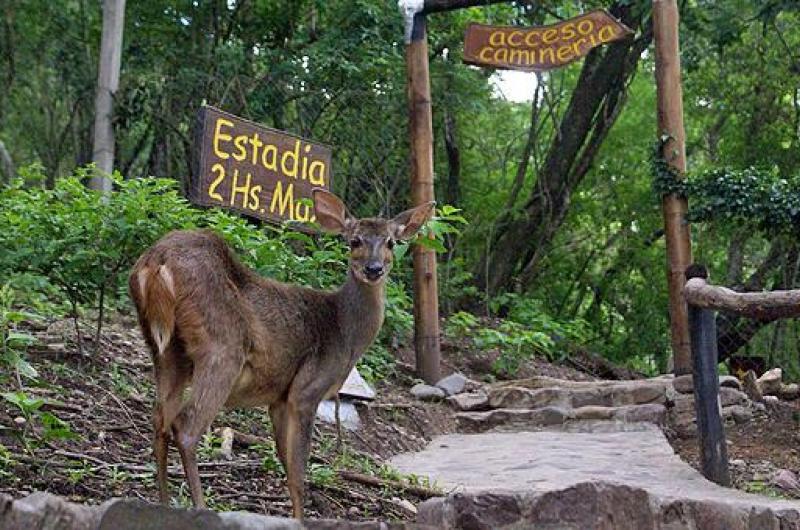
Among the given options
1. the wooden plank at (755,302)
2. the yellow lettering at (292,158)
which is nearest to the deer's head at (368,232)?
the wooden plank at (755,302)

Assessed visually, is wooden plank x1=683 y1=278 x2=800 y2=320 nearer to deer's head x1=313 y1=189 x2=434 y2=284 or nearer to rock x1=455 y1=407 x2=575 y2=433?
deer's head x1=313 y1=189 x2=434 y2=284

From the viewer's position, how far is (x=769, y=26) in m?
14.7

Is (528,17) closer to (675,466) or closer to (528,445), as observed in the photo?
(528,445)

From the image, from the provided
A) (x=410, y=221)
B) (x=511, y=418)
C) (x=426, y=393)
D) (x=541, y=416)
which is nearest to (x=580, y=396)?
(x=541, y=416)

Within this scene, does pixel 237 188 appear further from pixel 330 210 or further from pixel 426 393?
pixel 426 393

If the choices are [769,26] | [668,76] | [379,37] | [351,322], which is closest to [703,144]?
[769,26]

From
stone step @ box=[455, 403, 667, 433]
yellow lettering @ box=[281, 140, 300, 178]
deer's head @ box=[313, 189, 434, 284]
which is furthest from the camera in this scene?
stone step @ box=[455, 403, 667, 433]

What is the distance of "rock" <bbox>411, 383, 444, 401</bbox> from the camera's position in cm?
925

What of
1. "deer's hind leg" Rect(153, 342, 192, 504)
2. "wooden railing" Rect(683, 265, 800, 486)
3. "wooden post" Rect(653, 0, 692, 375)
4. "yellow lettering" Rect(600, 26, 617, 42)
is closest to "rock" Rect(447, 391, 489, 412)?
"wooden post" Rect(653, 0, 692, 375)

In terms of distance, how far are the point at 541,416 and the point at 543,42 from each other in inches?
140

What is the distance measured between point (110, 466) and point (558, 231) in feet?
42.9

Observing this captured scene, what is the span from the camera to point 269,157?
7.72 metres

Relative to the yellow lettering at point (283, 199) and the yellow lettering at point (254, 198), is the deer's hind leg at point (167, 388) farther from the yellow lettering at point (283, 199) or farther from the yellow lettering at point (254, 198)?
the yellow lettering at point (283, 199)

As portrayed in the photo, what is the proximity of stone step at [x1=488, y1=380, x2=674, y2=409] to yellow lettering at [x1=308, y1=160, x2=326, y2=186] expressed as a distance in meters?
2.53
